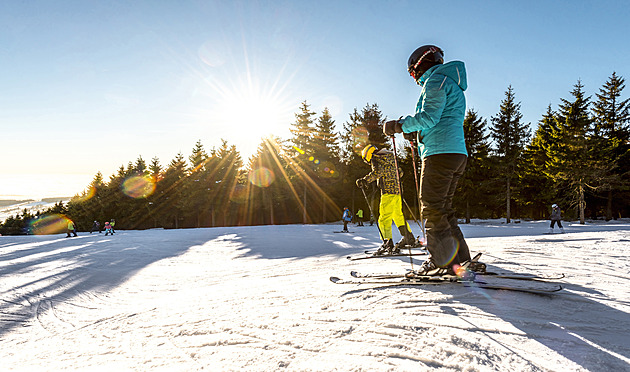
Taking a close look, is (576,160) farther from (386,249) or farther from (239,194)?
(239,194)

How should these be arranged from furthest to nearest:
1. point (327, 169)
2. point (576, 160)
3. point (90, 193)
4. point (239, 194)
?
point (90, 193) < point (239, 194) < point (327, 169) < point (576, 160)

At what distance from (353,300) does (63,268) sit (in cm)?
622

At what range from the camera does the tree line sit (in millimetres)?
24156

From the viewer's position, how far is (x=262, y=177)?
37656 millimetres

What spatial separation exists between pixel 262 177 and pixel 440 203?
1407 inches

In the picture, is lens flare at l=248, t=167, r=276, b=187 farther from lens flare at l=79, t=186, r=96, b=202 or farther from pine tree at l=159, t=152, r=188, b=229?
lens flare at l=79, t=186, r=96, b=202

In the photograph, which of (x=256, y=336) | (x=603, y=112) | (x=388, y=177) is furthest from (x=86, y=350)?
(x=603, y=112)

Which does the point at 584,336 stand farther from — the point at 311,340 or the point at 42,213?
the point at 42,213

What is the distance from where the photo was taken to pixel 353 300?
2.35 meters

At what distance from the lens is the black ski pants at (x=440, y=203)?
108 inches

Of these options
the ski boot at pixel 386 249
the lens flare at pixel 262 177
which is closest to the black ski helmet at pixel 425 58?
the ski boot at pixel 386 249

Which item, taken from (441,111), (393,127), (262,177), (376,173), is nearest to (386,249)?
(376,173)

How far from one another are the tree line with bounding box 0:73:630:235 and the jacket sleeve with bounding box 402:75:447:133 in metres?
16.9

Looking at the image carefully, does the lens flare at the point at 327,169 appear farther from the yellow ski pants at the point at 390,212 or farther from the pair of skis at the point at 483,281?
the pair of skis at the point at 483,281
